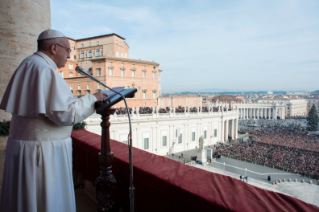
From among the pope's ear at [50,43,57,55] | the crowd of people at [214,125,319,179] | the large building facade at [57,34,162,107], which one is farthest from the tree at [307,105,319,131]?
the pope's ear at [50,43,57,55]

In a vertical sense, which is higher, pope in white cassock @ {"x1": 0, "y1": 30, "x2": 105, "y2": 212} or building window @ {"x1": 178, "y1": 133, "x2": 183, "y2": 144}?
pope in white cassock @ {"x1": 0, "y1": 30, "x2": 105, "y2": 212}

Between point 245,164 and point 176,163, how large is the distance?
926 inches

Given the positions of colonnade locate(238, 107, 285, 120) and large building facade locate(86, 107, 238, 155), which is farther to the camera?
colonnade locate(238, 107, 285, 120)

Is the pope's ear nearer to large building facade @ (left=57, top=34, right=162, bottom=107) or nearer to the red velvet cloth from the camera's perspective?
the red velvet cloth

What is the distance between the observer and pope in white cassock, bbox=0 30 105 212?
170cm

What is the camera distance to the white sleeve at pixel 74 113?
1.67m

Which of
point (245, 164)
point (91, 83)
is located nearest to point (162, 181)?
Result: point (245, 164)

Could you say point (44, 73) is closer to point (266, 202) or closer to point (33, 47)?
point (266, 202)

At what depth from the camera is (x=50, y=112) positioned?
1.67 m

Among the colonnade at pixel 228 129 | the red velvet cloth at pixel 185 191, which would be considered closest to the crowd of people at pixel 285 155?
the colonnade at pixel 228 129

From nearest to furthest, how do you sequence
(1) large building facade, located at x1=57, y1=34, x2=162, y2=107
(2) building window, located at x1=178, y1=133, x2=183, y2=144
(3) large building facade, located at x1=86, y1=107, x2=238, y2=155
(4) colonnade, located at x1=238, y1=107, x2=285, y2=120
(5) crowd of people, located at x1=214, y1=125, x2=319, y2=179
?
1. (5) crowd of people, located at x1=214, y1=125, x2=319, y2=179
2. (3) large building facade, located at x1=86, y1=107, x2=238, y2=155
3. (2) building window, located at x1=178, y1=133, x2=183, y2=144
4. (1) large building facade, located at x1=57, y1=34, x2=162, y2=107
5. (4) colonnade, located at x1=238, y1=107, x2=285, y2=120

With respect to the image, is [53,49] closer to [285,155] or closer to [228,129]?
[285,155]

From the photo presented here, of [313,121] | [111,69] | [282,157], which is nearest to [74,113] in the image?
[282,157]

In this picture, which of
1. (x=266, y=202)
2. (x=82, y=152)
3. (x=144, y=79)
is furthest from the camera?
(x=144, y=79)
